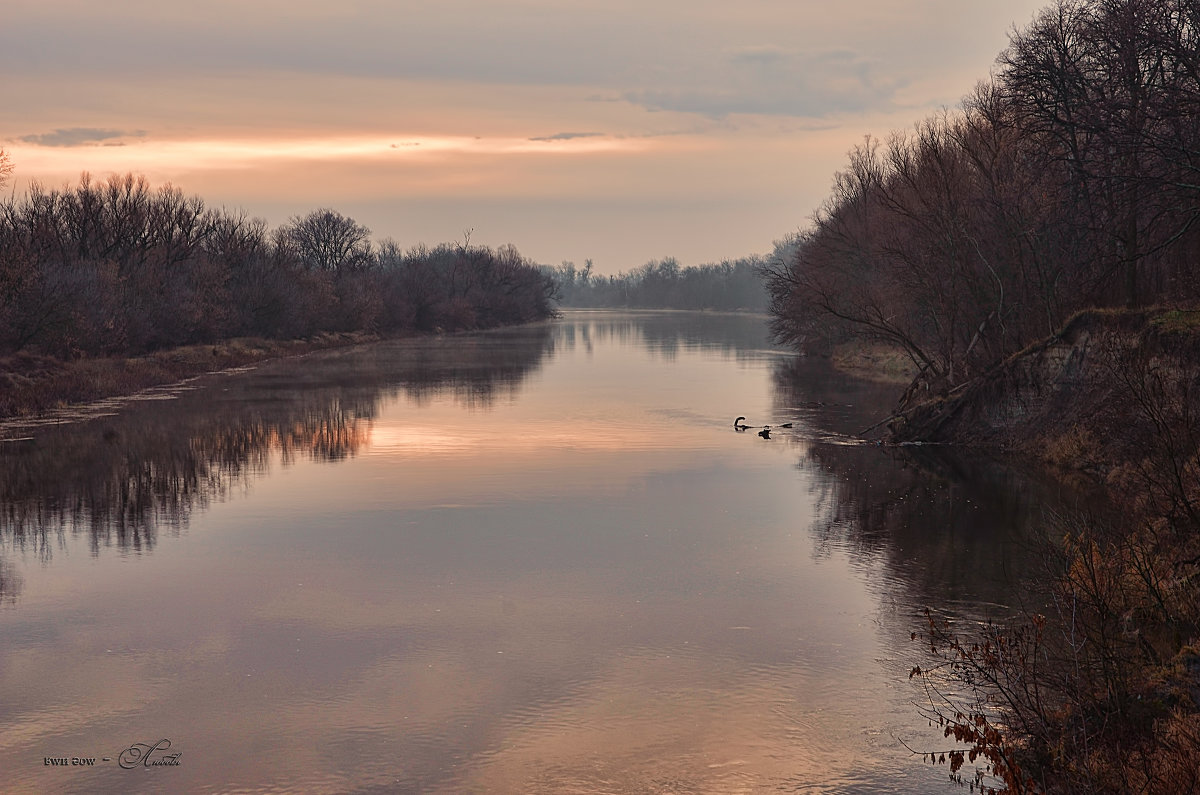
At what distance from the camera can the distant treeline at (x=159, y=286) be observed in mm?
45062

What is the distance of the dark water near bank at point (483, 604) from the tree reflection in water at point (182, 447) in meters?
0.15

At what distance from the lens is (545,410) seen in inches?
1467

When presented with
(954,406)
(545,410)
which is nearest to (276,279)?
(545,410)

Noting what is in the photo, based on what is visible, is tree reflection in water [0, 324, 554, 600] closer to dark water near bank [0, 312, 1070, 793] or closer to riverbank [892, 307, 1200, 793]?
dark water near bank [0, 312, 1070, 793]

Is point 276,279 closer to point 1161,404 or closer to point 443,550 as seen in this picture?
point 443,550

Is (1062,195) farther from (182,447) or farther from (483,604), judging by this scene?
(182,447)

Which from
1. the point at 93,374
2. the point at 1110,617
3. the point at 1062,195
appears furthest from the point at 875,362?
the point at 1110,617

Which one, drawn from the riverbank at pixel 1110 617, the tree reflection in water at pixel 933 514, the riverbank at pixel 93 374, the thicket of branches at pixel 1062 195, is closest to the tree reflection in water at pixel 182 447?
the riverbank at pixel 93 374

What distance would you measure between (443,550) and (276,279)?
206 feet

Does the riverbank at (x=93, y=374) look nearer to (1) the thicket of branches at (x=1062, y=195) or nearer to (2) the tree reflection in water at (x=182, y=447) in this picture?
(2) the tree reflection in water at (x=182, y=447)

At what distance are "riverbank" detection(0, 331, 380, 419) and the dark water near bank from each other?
729cm

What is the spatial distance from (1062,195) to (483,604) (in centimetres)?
1957

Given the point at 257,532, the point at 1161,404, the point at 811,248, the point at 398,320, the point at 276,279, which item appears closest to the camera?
the point at 1161,404

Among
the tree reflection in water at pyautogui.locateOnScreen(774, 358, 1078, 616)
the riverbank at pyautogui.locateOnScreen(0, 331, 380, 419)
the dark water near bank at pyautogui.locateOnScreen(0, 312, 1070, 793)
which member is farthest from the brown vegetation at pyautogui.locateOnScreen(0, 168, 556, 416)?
the tree reflection in water at pyautogui.locateOnScreen(774, 358, 1078, 616)
